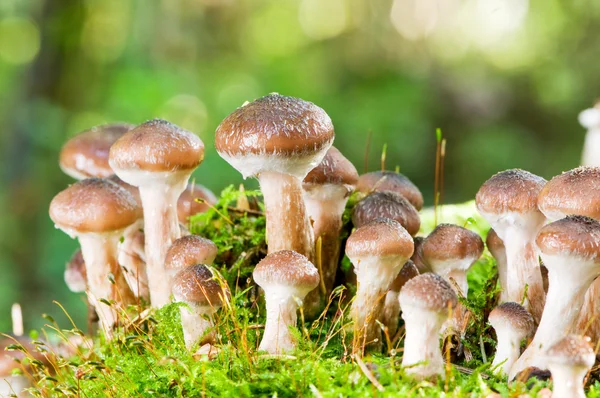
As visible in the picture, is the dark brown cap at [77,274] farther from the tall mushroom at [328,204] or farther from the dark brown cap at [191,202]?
the tall mushroom at [328,204]

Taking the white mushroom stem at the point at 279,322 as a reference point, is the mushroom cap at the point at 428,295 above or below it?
above

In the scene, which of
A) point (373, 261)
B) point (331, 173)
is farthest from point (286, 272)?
point (331, 173)

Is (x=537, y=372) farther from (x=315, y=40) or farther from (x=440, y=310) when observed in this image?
(x=315, y=40)

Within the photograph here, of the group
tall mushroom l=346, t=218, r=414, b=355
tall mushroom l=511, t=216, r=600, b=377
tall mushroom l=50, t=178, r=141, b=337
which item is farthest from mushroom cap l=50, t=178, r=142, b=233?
tall mushroom l=511, t=216, r=600, b=377

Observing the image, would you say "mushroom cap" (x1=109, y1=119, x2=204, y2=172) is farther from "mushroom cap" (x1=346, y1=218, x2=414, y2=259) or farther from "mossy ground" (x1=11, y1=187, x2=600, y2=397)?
"mushroom cap" (x1=346, y1=218, x2=414, y2=259)

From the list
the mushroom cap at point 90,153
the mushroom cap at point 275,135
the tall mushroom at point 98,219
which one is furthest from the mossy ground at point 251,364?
the mushroom cap at point 90,153

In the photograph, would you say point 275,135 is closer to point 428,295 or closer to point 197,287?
point 197,287
